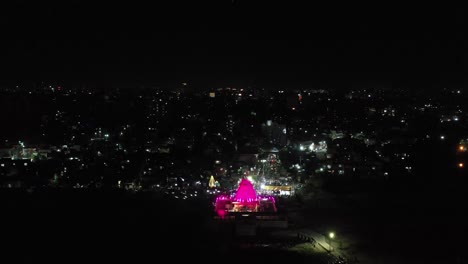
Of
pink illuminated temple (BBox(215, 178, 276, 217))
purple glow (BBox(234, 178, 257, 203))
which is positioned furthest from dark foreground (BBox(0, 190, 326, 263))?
purple glow (BBox(234, 178, 257, 203))

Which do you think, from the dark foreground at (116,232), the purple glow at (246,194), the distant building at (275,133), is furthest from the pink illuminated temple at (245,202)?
the distant building at (275,133)

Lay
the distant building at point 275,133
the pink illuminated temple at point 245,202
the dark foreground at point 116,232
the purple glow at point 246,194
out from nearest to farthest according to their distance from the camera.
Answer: the dark foreground at point 116,232, the pink illuminated temple at point 245,202, the purple glow at point 246,194, the distant building at point 275,133

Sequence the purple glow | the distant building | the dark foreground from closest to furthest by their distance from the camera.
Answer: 1. the dark foreground
2. the purple glow
3. the distant building

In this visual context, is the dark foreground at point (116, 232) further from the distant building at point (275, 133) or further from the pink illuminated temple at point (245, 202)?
the distant building at point (275, 133)

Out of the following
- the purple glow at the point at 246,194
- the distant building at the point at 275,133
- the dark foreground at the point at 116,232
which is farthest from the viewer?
the distant building at the point at 275,133

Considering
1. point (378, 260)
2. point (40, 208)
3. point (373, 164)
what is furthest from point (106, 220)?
point (373, 164)

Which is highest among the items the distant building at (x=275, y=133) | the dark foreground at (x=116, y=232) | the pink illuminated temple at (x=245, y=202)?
the distant building at (x=275, y=133)

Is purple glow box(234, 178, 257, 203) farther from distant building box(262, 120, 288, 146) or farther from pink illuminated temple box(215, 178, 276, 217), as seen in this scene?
distant building box(262, 120, 288, 146)

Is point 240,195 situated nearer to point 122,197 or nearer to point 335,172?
point 122,197

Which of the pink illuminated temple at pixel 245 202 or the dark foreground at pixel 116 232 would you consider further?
the pink illuminated temple at pixel 245 202
